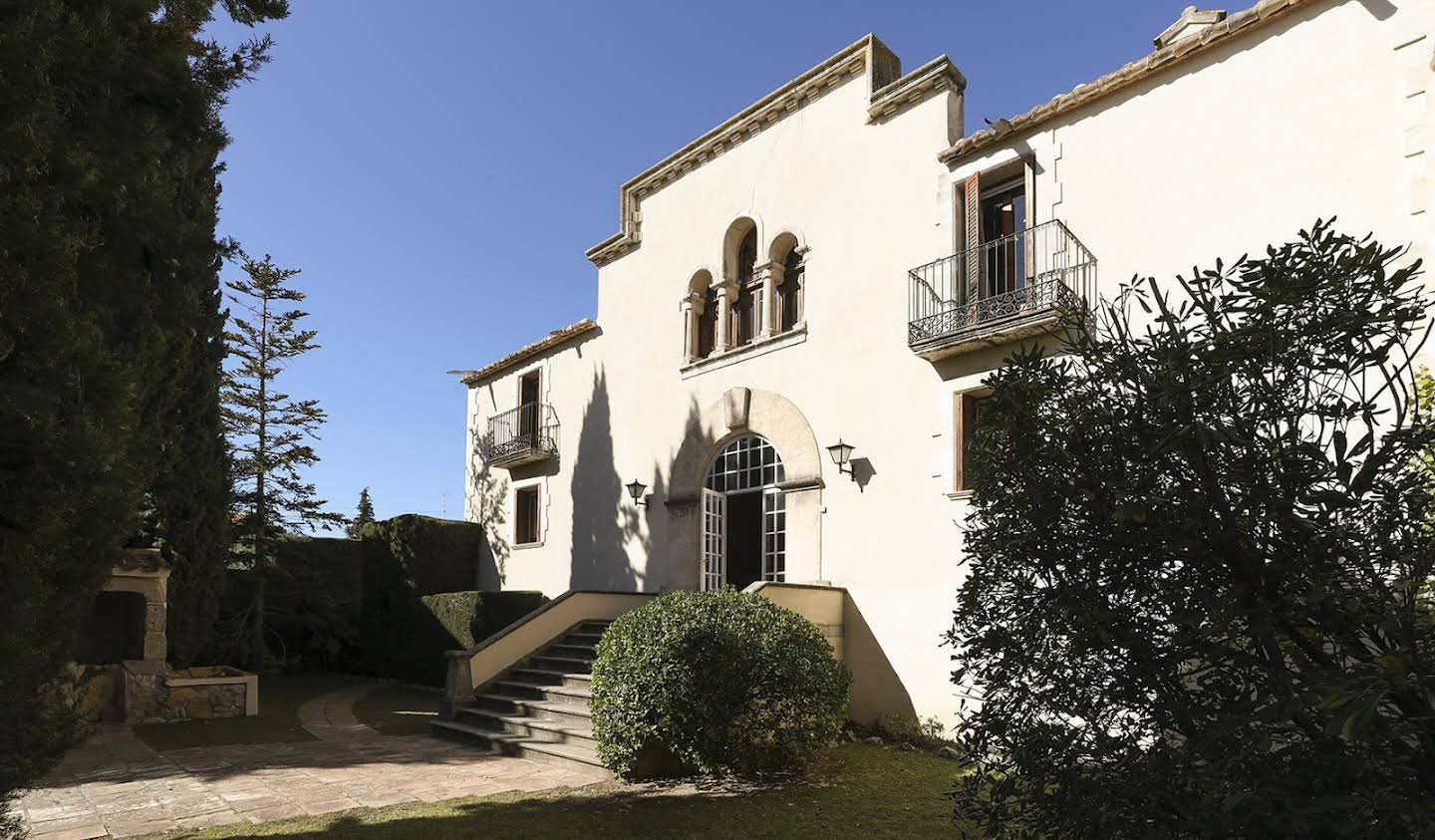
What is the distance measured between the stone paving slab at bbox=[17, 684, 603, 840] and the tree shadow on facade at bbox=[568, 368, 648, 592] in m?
4.93

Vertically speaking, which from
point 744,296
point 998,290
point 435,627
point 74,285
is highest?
point 744,296

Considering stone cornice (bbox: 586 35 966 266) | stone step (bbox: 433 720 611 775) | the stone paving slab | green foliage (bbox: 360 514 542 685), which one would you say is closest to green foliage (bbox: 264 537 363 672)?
green foliage (bbox: 360 514 542 685)

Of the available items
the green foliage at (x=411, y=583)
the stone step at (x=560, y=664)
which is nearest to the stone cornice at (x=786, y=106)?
the green foliage at (x=411, y=583)

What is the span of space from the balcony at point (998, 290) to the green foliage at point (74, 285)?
25.2ft

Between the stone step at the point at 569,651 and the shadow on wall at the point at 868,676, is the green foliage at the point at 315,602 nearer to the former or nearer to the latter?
the stone step at the point at 569,651

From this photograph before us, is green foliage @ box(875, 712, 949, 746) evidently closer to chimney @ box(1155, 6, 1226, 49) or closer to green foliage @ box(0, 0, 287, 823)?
chimney @ box(1155, 6, 1226, 49)

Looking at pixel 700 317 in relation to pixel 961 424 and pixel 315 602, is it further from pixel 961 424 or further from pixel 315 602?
pixel 315 602

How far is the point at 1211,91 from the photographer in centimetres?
899

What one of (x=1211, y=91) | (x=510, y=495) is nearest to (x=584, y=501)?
(x=510, y=495)

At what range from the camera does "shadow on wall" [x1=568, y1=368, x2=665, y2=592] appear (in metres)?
15.1

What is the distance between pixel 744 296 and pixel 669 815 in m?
8.88

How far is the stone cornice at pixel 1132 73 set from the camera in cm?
859

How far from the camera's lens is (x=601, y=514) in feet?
52.0

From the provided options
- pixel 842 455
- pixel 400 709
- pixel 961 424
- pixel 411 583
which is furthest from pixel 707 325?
pixel 411 583
